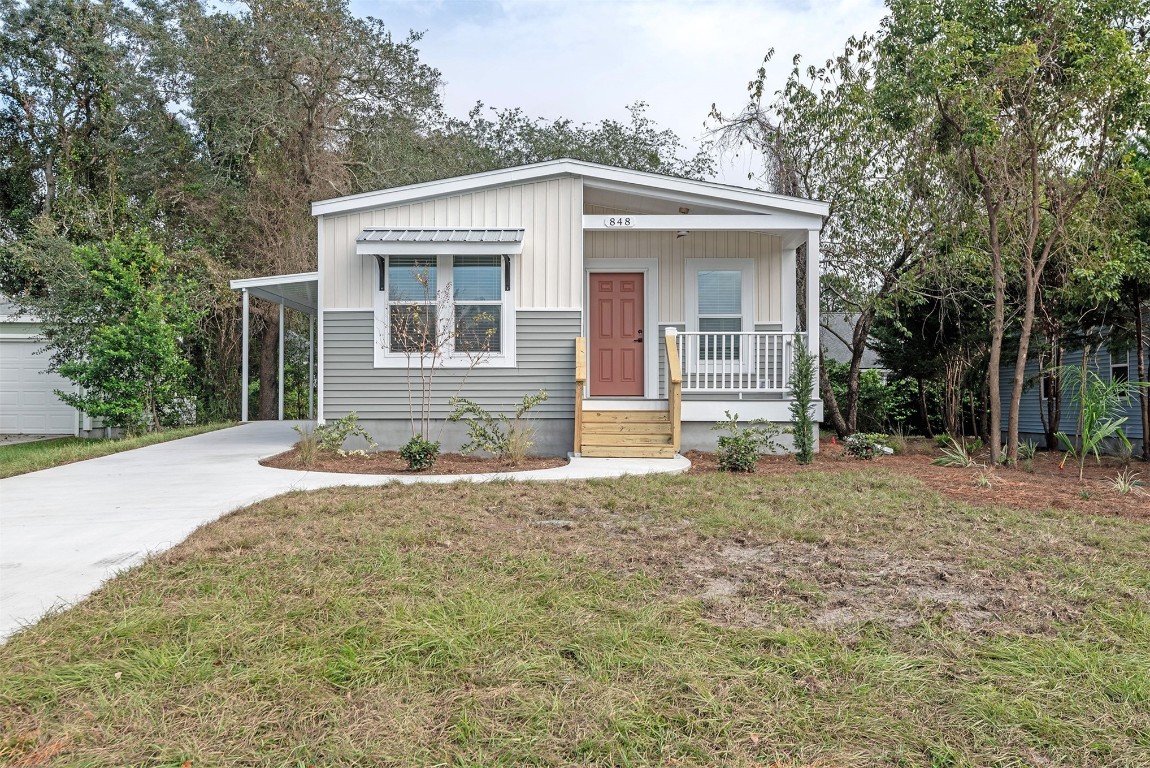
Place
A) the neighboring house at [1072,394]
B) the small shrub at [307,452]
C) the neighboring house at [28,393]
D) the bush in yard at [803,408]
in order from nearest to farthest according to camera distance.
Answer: the small shrub at [307,452]
the bush in yard at [803,408]
the neighboring house at [1072,394]
the neighboring house at [28,393]

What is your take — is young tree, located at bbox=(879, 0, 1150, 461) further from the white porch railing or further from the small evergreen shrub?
the small evergreen shrub

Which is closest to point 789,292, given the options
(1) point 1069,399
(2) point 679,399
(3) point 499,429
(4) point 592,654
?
(2) point 679,399

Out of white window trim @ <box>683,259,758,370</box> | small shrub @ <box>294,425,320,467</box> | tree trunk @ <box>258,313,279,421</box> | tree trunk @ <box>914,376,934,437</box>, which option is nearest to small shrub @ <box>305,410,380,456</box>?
small shrub @ <box>294,425,320,467</box>

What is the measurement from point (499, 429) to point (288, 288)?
15.7 ft

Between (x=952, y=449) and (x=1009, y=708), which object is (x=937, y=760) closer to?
(x=1009, y=708)

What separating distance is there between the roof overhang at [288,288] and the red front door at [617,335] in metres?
3.88

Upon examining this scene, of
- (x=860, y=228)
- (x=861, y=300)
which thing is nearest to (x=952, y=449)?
(x=861, y=300)

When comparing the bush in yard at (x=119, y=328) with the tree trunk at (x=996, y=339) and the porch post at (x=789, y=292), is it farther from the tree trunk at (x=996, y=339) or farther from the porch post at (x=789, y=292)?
the tree trunk at (x=996, y=339)

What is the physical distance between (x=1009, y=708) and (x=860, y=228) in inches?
364

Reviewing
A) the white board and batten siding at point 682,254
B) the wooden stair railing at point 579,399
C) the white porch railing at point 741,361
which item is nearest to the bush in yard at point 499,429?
the wooden stair railing at point 579,399

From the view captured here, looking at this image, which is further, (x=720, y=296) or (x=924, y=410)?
(x=924, y=410)

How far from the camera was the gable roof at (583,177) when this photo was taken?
9.04 m

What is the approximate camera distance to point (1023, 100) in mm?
7574

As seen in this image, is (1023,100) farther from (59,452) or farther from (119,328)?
(119,328)
